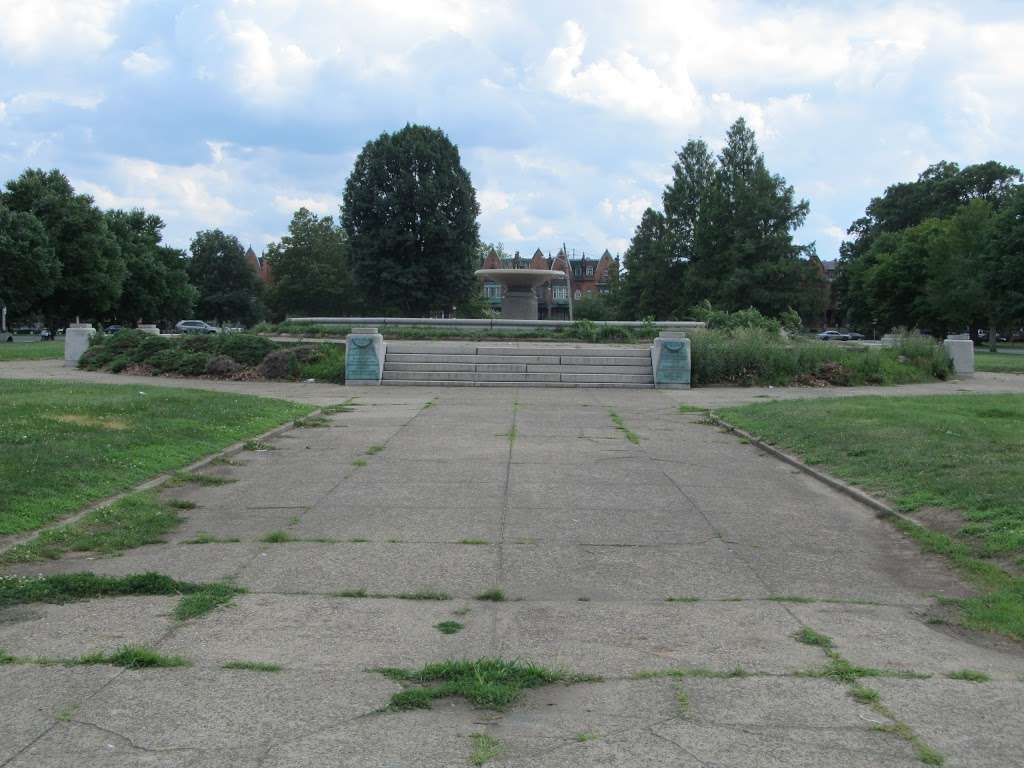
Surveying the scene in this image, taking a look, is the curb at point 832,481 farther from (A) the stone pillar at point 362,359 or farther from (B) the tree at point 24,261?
(B) the tree at point 24,261

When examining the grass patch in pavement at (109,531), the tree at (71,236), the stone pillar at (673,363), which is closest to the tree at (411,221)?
the tree at (71,236)

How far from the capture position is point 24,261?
177 feet

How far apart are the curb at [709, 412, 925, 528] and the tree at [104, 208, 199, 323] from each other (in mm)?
61961

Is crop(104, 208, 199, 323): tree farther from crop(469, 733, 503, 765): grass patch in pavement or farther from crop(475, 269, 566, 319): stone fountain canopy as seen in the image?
crop(469, 733, 503, 765): grass patch in pavement

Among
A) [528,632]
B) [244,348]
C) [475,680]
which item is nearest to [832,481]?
[528,632]

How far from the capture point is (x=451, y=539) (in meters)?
7.96

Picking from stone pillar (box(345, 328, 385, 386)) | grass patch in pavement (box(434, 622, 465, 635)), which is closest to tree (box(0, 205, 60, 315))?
stone pillar (box(345, 328, 385, 386))

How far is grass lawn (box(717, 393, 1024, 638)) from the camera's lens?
742 centimetres

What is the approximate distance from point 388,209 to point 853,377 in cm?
4043

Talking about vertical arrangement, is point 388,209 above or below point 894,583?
above

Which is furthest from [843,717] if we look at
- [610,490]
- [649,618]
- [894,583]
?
[610,490]

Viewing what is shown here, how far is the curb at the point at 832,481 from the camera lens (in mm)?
9248

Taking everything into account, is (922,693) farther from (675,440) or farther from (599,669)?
(675,440)

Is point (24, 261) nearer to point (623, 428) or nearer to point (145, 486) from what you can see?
point (623, 428)
